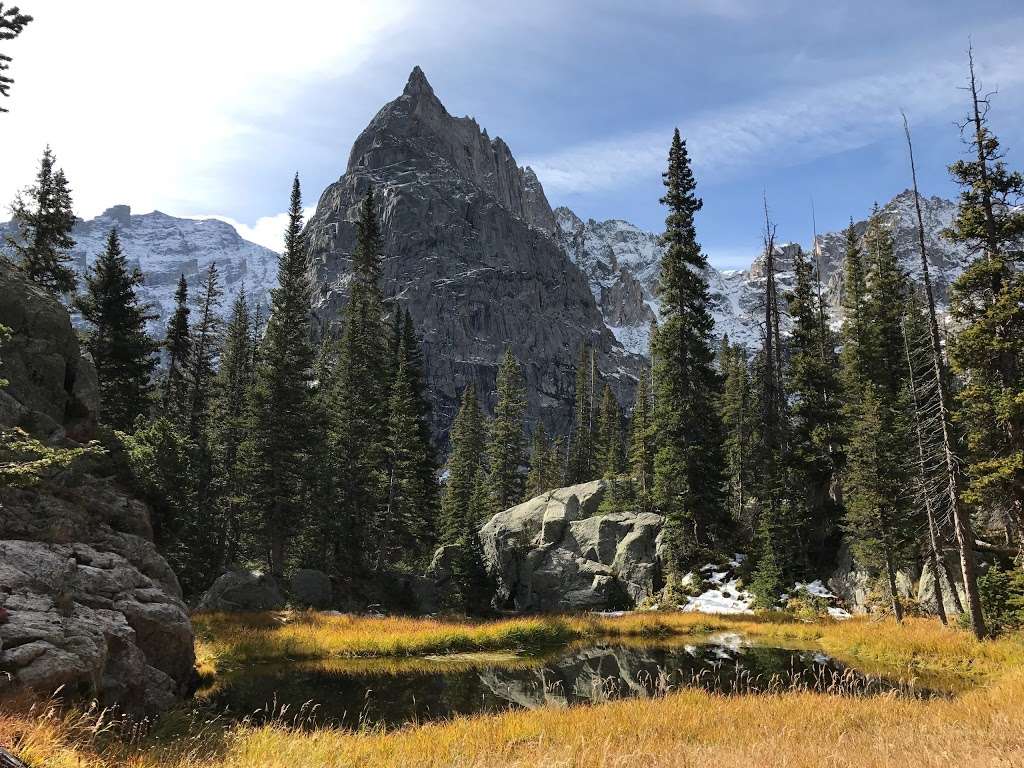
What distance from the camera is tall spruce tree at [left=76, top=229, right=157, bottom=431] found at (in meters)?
32.8

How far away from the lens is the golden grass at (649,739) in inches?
252

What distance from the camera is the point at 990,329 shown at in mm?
19562

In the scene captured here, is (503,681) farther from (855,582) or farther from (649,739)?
(855,582)

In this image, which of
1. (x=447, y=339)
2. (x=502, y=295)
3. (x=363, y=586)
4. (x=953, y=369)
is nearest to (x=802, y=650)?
(x=953, y=369)

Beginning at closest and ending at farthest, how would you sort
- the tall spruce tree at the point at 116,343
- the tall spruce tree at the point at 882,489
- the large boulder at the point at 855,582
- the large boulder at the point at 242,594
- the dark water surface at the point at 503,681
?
the dark water surface at the point at 503,681
the large boulder at the point at 242,594
the tall spruce tree at the point at 882,489
the large boulder at the point at 855,582
the tall spruce tree at the point at 116,343

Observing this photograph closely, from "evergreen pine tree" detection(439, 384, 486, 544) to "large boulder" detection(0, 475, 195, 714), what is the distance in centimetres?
3901

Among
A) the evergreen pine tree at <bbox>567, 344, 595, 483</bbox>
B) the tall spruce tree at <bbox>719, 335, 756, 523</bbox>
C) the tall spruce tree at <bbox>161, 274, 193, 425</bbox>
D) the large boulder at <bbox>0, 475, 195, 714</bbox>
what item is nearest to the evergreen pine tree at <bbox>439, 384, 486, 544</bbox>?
the evergreen pine tree at <bbox>567, 344, 595, 483</bbox>

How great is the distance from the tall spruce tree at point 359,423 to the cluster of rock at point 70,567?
60.9 feet

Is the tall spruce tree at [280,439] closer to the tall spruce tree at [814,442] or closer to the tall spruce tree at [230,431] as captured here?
the tall spruce tree at [230,431]

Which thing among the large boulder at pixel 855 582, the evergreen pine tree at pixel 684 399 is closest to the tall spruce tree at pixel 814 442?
the large boulder at pixel 855 582

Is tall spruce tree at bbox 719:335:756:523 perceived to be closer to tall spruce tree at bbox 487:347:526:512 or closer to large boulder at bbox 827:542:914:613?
large boulder at bbox 827:542:914:613

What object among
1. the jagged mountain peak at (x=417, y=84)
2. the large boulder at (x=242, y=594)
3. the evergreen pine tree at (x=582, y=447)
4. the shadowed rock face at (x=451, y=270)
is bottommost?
the large boulder at (x=242, y=594)

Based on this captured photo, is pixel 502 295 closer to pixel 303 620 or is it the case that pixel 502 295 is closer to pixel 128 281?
pixel 128 281

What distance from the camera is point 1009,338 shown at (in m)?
19.3
